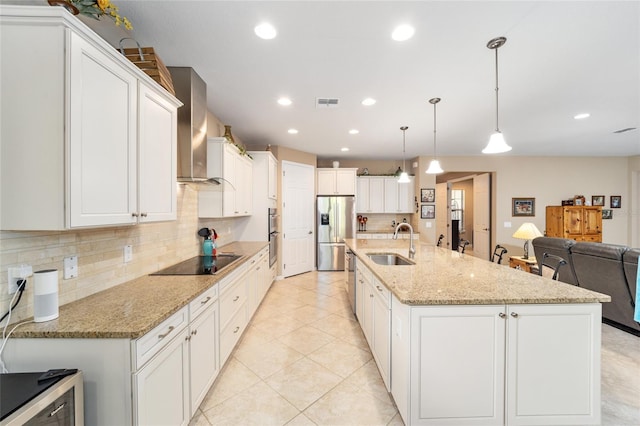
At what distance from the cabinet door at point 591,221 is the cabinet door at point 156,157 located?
313 inches

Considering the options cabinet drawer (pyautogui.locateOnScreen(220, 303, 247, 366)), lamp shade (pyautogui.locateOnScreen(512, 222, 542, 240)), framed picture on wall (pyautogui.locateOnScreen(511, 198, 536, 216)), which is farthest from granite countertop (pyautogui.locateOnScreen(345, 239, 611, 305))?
framed picture on wall (pyautogui.locateOnScreen(511, 198, 536, 216))

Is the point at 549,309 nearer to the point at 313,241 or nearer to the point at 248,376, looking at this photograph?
the point at 248,376

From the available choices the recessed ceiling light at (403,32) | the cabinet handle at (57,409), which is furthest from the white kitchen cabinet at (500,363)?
the recessed ceiling light at (403,32)

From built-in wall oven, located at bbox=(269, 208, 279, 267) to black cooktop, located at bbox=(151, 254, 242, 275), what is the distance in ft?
4.96

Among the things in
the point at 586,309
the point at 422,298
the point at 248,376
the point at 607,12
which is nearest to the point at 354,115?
the point at 607,12

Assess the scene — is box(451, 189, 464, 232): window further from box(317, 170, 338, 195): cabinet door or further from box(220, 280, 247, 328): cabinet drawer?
box(220, 280, 247, 328): cabinet drawer

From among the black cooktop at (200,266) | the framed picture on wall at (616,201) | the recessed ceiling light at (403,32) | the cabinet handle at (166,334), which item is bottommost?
the cabinet handle at (166,334)

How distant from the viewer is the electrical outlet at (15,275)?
1.21 metres

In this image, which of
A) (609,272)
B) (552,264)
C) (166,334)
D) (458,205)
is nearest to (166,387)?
(166,334)

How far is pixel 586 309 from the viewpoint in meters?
1.53

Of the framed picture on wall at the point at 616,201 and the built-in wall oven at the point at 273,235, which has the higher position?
the framed picture on wall at the point at 616,201

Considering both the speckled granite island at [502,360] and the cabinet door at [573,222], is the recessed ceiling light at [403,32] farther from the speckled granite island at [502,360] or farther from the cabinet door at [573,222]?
the cabinet door at [573,222]

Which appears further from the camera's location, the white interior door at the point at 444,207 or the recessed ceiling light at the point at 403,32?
the white interior door at the point at 444,207

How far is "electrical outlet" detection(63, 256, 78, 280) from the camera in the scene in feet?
4.75
